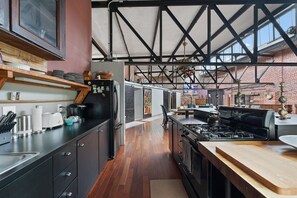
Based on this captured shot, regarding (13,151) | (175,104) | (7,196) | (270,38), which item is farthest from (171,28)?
(175,104)

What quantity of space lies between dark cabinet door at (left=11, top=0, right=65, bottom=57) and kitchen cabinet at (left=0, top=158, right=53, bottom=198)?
0.99 meters

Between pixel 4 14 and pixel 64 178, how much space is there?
1.30 m

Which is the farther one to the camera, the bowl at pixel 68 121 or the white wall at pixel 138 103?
the white wall at pixel 138 103

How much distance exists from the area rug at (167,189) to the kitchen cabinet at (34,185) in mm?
1601

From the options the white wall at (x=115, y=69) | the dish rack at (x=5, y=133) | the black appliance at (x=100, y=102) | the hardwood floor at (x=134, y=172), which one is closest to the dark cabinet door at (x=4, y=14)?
the dish rack at (x=5, y=133)

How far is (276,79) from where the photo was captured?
8039mm

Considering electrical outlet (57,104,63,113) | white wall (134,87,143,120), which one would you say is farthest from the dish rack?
white wall (134,87,143,120)

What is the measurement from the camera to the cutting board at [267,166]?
2.72 ft

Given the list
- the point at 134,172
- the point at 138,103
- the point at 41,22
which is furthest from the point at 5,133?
the point at 138,103

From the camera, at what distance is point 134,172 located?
3.45m

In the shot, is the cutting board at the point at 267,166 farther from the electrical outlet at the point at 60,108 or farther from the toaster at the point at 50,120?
the electrical outlet at the point at 60,108

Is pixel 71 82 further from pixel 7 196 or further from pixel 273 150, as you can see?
pixel 273 150

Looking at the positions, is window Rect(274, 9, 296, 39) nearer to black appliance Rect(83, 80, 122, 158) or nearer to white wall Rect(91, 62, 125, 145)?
white wall Rect(91, 62, 125, 145)

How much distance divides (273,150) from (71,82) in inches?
102
